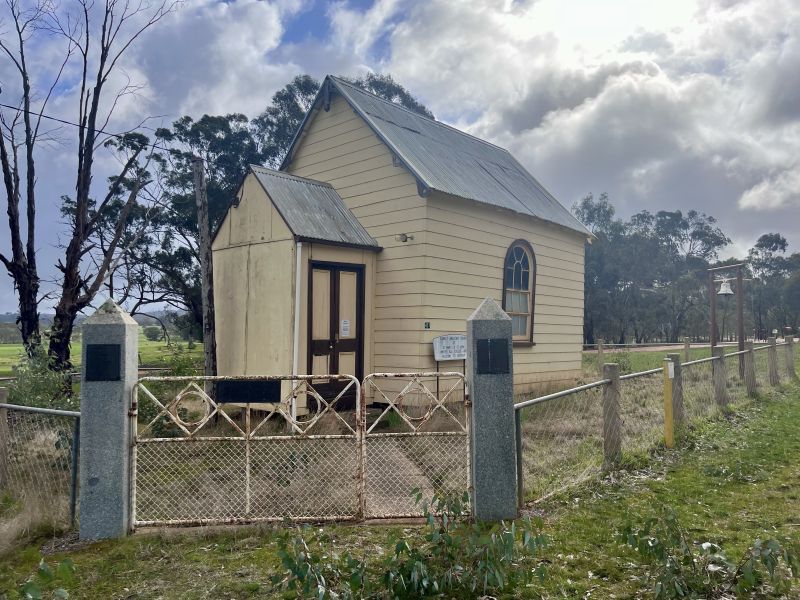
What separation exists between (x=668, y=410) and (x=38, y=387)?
31.9 feet

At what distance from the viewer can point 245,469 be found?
5.64m

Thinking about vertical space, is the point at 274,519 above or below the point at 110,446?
below

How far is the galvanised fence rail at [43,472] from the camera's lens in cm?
508

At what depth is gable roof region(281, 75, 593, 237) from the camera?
428 inches

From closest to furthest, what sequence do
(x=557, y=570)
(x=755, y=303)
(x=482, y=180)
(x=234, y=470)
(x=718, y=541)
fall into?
(x=557, y=570) < (x=718, y=541) < (x=234, y=470) < (x=482, y=180) < (x=755, y=303)

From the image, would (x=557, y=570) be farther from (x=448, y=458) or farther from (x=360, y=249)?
(x=360, y=249)

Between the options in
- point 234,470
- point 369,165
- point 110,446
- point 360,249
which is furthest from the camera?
point 369,165

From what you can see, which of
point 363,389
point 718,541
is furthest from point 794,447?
point 363,389

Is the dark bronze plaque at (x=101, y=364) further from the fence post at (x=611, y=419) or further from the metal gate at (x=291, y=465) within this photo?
the fence post at (x=611, y=419)

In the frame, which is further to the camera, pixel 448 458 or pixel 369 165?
pixel 369 165

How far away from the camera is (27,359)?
32.4 feet

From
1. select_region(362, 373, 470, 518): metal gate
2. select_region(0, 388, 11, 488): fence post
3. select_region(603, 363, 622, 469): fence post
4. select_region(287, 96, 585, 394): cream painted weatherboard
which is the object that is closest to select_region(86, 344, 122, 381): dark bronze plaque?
select_region(0, 388, 11, 488): fence post

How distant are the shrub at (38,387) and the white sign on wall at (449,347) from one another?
6001 millimetres

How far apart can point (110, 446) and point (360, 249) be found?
6.41 meters
